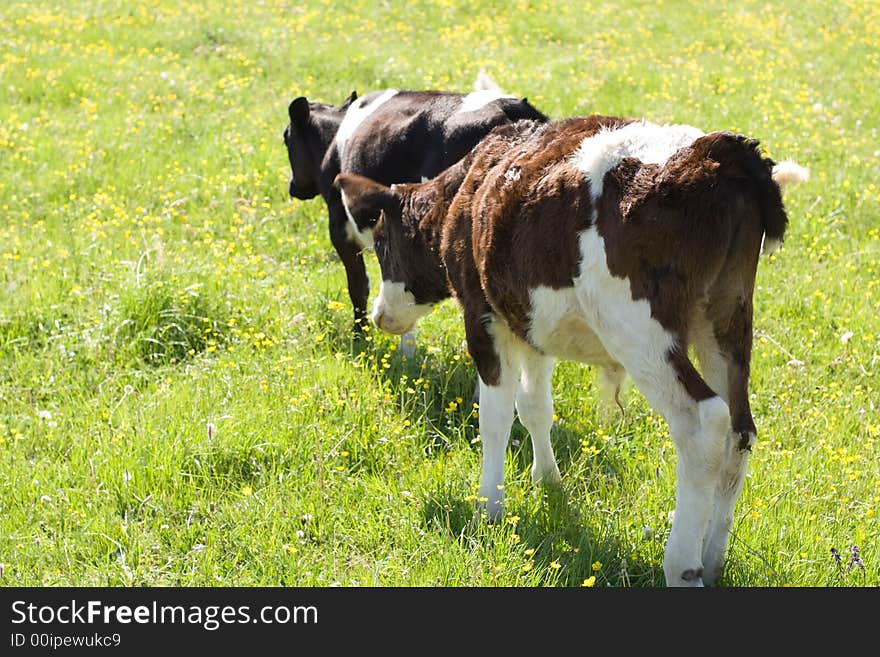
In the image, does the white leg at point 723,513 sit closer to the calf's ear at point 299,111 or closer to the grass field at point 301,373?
the grass field at point 301,373

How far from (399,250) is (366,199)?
35cm

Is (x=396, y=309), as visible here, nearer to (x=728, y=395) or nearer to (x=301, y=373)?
(x=301, y=373)

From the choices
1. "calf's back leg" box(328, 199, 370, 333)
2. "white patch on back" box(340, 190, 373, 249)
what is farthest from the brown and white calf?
"calf's back leg" box(328, 199, 370, 333)

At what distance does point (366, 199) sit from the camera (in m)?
5.84

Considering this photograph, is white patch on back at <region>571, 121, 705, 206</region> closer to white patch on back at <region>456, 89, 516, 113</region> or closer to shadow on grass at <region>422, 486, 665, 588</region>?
shadow on grass at <region>422, 486, 665, 588</region>

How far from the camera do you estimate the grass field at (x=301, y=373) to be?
4566 millimetres

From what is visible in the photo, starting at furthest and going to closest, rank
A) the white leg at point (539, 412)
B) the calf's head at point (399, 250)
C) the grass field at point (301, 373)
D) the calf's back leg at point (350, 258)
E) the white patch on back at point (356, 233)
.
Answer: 1. the calf's back leg at point (350, 258)
2. the white patch on back at point (356, 233)
3. the calf's head at point (399, 250)
4. the white leg at point (539, 412)
5. the grass field at point (301, 373)

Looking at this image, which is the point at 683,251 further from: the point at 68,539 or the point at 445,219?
the point at 68,539

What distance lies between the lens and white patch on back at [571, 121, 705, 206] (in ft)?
13.3

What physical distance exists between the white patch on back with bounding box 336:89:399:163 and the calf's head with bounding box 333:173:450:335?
132cm

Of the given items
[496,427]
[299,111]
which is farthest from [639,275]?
[299,111]

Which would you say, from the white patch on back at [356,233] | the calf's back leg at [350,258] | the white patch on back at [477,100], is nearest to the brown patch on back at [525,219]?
the white patch on back at [356,233]

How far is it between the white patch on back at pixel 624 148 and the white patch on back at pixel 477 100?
2310 millimetres

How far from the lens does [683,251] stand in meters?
3.88
